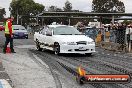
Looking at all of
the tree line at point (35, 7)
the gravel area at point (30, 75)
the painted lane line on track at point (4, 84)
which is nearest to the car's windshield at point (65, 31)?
the gravel area at point (30, 75)

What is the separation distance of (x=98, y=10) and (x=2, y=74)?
4329 inches

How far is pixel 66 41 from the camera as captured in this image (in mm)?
17828

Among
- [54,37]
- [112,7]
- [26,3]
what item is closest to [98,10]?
[112,7]

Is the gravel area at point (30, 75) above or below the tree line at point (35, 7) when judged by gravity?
below

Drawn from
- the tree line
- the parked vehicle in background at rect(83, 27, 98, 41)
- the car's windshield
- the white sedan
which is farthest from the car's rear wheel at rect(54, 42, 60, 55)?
the tree line

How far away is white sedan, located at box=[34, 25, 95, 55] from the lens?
17.8 meters

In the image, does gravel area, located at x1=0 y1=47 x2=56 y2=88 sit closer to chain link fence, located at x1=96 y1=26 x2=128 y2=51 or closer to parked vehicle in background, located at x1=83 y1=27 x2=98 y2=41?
chain link fence, located at x1=96 y1=26 x2=128 y2=51

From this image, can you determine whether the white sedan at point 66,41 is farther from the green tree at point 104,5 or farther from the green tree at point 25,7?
the green tree at point 104,5

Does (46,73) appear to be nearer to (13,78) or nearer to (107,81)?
(13,78)

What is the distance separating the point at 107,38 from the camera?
A: 26484 mm

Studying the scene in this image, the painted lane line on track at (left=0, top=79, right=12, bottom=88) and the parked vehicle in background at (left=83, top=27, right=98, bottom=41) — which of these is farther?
the parked vehicle in background at (left=83, top=27, right=98, bottom=41)

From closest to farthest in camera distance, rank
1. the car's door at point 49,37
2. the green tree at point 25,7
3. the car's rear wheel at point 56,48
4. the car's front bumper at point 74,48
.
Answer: the car's front bumper at point 74,48 < the car's rear wheel at point 56,48 < the car's door at point 49,37 < the green tree at point 25,7

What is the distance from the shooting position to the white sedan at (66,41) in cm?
1777

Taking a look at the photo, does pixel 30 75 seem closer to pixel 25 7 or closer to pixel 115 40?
pixel 115 40
